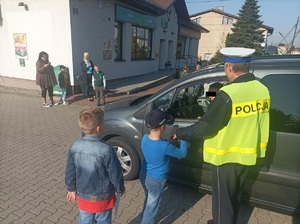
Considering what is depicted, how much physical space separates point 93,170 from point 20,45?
11347 mm

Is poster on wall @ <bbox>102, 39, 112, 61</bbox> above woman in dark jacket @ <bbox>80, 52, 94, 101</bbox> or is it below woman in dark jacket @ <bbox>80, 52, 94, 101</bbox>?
above

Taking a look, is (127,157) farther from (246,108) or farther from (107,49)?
(107,49)

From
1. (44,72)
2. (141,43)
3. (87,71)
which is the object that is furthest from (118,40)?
(44,72)

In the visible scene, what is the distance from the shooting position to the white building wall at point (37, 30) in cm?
990

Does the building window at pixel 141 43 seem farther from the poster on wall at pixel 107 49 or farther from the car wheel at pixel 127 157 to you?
the car wheel at pixel 127 157

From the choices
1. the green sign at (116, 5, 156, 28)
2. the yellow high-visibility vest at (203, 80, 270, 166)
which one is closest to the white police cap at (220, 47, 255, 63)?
the yellow high-visibility vest at (203, 80, 270, 166)

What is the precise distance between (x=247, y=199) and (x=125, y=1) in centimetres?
1250

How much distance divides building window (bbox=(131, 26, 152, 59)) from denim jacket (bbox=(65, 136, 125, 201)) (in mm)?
13764

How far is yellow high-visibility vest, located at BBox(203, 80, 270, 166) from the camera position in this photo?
2.04m

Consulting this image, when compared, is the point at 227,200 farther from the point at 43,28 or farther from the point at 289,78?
the point at 43,28

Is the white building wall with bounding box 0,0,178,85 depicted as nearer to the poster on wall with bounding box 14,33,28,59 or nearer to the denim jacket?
the poster on wall with bounding box 14,33,28,59

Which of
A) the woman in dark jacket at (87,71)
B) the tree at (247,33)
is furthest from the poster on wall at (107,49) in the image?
the tree at (247,33)

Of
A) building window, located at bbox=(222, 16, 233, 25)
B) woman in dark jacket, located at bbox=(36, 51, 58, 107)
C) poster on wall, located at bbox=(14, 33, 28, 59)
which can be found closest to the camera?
woman in dark jacket, located at bbox=(36, 51, 58, 107)

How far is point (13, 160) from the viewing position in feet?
14.3
